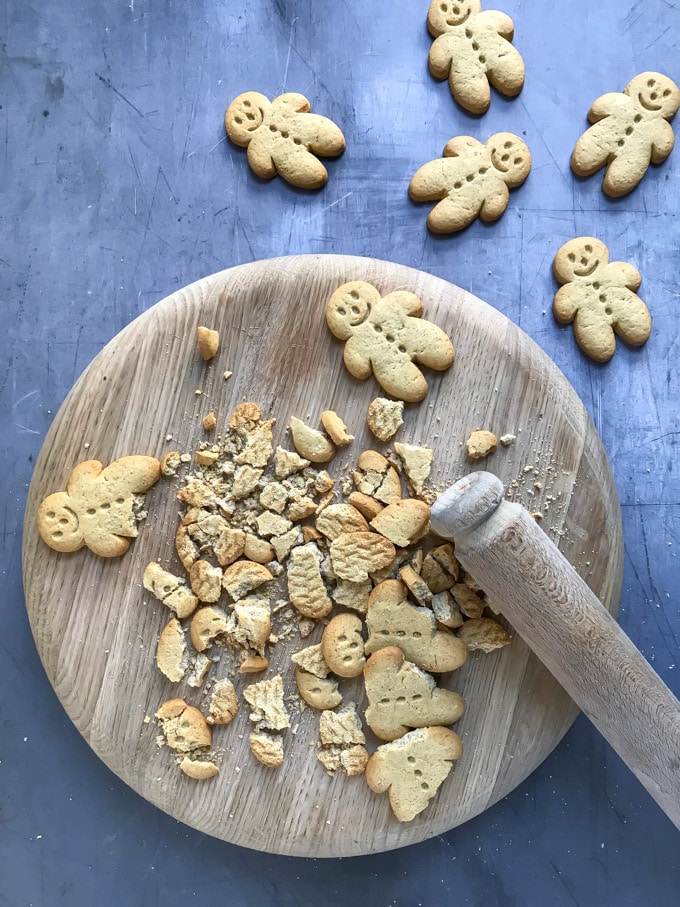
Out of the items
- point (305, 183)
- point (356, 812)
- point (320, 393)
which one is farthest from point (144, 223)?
point (356, 812)

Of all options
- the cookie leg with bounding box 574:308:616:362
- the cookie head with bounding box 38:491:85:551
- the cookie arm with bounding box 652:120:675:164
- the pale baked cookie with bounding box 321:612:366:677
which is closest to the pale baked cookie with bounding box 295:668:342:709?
the pale baked cookie with bounding box 321:612:366:677

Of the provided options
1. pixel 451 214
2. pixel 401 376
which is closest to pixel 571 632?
pixel 401 376

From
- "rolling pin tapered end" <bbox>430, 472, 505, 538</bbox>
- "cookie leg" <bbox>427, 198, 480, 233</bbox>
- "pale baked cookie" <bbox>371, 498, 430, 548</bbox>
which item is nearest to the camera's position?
"rolling pin tapered end" <bbox>430, 472, 505, 538</bbox>

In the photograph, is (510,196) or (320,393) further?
(510,196)

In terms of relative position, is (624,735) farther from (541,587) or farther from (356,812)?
(356,812)

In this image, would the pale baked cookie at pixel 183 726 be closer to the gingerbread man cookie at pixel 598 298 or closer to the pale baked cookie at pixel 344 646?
the pale baked cookie at pixel 344 646

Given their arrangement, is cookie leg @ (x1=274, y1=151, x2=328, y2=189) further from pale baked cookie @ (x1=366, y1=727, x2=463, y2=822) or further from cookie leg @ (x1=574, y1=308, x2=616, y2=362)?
pale baked cookie @ (x1=366, y1=727, x2=463, y2=822)

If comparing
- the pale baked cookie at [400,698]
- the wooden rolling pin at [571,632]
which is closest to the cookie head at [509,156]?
the wooden rolling pin at [571,632]

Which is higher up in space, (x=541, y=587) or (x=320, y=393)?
(x=320, y=393)
